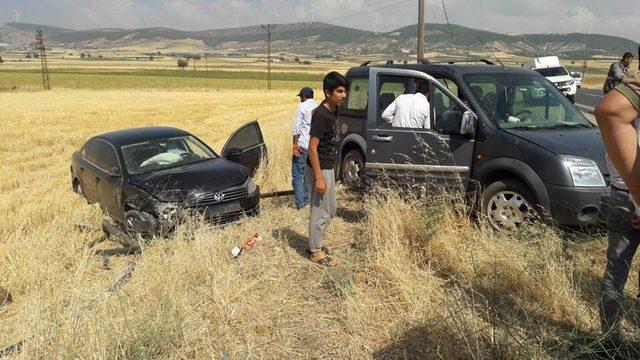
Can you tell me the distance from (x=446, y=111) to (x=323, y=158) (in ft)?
6.67

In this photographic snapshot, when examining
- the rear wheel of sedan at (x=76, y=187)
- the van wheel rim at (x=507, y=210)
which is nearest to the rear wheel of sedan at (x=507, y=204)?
the van wheel rim at (x=507, y=210)

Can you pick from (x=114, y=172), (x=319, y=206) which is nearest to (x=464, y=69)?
(x=319, y=206)

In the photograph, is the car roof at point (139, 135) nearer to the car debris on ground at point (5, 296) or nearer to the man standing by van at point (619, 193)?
the car debris on ground at point (5, 296)

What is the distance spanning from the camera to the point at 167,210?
6539 mm

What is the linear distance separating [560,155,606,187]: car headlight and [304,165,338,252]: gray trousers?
221 centimetres

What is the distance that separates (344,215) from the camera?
6855 millimetres

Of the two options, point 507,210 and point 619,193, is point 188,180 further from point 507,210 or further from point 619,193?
point 619,193

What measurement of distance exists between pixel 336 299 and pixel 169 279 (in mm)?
1415

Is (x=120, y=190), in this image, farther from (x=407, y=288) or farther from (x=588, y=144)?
(x=588, y=144)

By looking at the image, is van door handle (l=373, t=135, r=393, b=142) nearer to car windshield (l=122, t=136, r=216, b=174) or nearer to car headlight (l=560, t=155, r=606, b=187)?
car headlight (l=560, t=155, r=606, b=187)

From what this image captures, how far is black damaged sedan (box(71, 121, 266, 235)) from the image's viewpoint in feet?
21.7

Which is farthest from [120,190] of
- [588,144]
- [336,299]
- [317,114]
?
[588,144]

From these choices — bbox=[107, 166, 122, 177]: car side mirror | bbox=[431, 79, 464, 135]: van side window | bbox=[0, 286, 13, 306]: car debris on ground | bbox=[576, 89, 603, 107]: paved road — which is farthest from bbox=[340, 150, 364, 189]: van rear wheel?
bbox=[576, 89, 603, 107]: paved road

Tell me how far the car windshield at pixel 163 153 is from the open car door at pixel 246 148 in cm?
30
